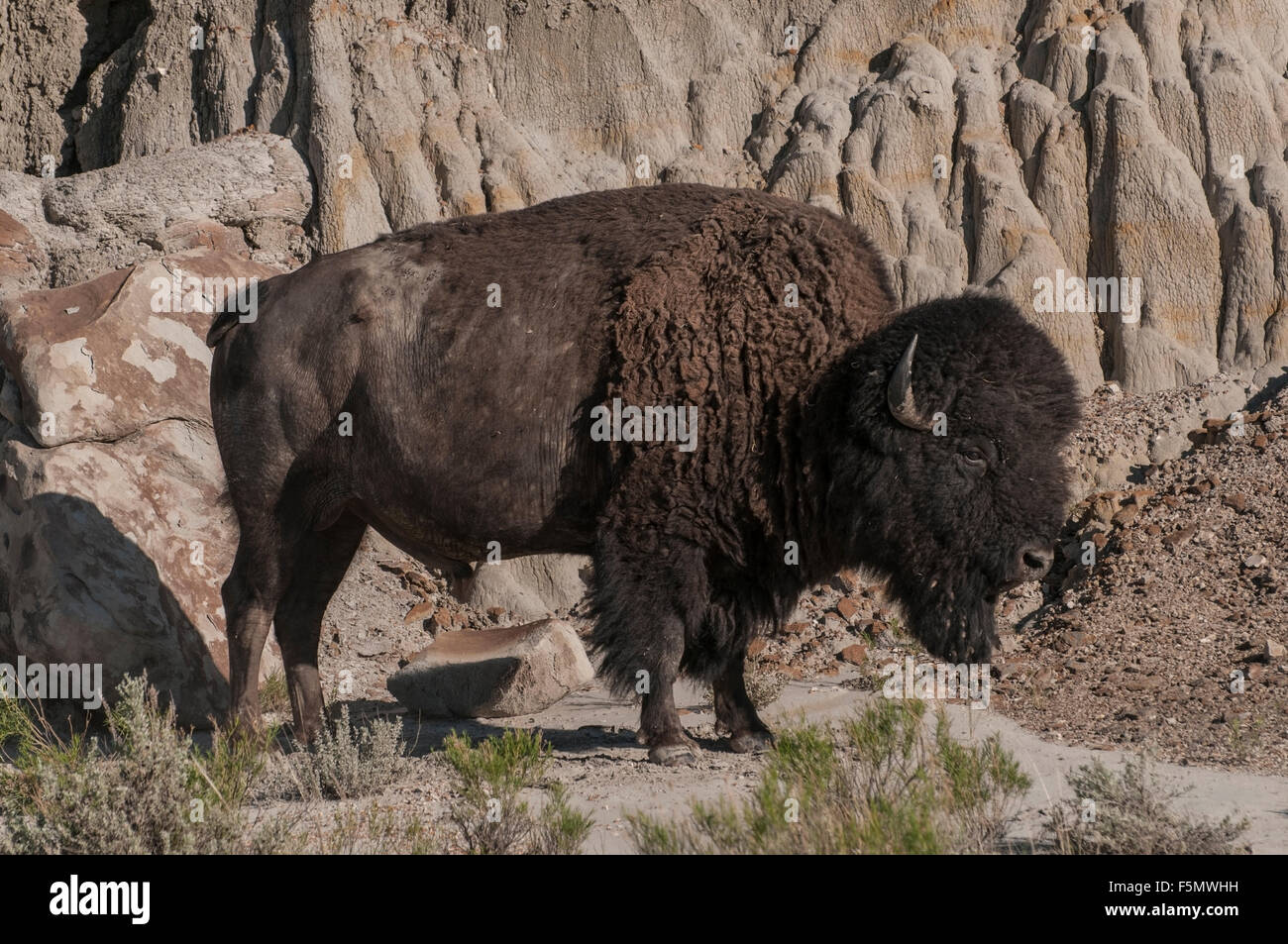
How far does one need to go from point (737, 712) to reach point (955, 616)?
119cm

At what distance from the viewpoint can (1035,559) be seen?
219 inches

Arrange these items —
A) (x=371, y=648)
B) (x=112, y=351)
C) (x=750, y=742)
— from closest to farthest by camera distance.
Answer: (x=750, y=742) → (x=112, y=351) → (x=371, y=648)

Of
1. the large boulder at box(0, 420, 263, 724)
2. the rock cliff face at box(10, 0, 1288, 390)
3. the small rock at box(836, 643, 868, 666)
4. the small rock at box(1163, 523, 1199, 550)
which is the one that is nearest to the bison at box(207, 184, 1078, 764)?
the large boulder at box(0, 420, 263, 724)

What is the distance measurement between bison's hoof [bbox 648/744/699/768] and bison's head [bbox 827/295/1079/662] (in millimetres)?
1236

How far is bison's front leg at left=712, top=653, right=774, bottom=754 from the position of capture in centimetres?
628

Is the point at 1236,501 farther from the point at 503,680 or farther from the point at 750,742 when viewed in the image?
the point at 503,680

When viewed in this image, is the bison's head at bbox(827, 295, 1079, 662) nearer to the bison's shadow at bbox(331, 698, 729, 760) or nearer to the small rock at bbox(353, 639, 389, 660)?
the bison's shadow at bbox(331, 698, 729, 760)

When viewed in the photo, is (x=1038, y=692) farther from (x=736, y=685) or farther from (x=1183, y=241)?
(x=1183, y=241)

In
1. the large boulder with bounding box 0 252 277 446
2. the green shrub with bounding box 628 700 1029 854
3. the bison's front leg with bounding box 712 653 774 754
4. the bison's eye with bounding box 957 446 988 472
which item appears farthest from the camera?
the large boulder with bounding box 0 252 277 446

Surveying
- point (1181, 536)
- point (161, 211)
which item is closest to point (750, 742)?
point (1181, 536)

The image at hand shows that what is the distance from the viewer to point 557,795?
4621 mm

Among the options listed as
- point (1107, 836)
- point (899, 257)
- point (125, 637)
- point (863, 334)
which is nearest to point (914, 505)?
point (863, 334)

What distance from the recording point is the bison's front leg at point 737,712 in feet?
20.6

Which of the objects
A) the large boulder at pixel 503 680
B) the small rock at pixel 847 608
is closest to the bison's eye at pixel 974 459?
the large boulder at pixel 503 680
